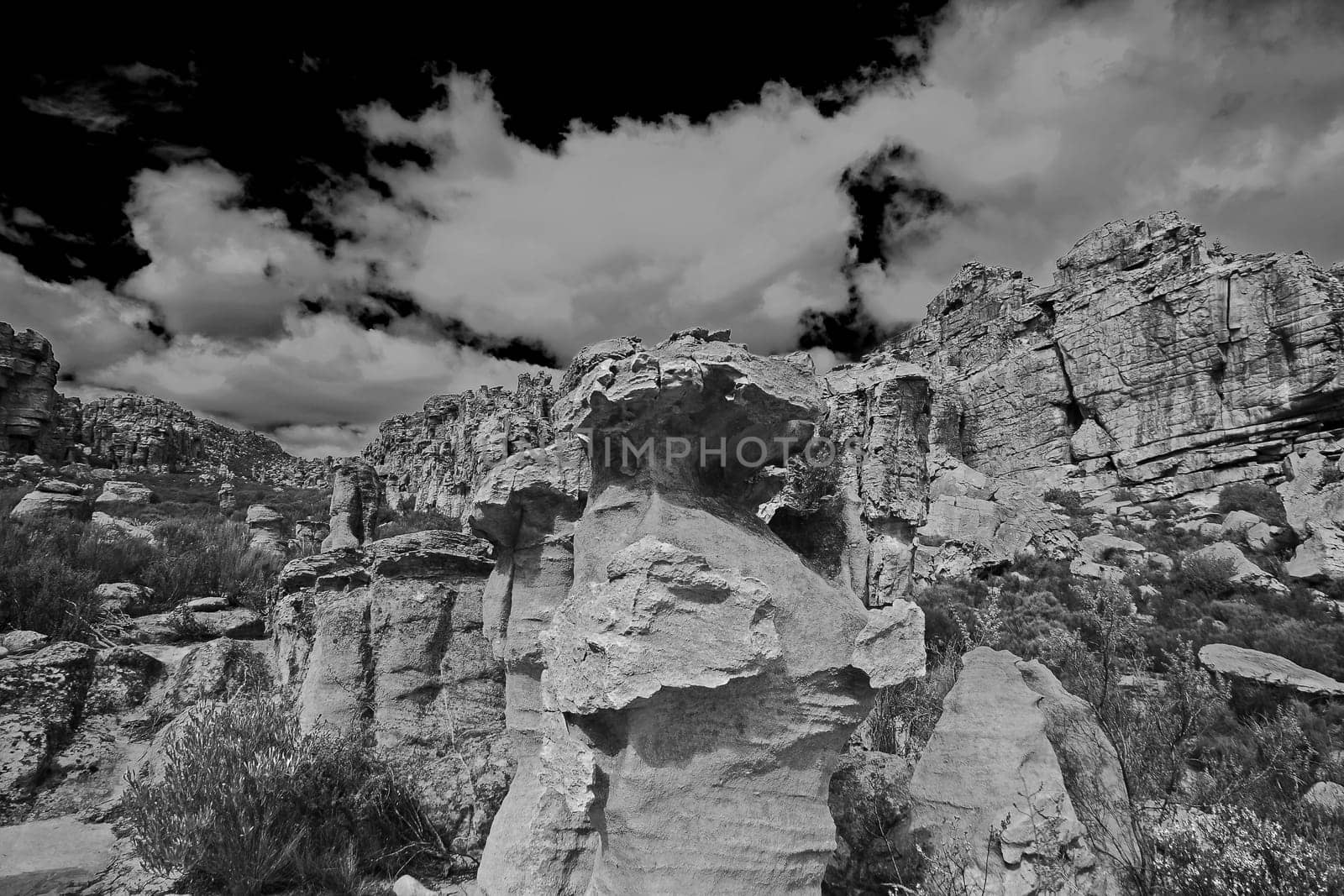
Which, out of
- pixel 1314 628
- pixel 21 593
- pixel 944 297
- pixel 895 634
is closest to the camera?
pixel 895 634

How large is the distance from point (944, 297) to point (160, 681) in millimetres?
53185

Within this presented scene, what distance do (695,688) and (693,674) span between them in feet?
0.26

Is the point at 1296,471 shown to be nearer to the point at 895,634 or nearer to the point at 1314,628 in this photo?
the point at 1314,628

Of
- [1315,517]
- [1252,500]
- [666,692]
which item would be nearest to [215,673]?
[666,692]

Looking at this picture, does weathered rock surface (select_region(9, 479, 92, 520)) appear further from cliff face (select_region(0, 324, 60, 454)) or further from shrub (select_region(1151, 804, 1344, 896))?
cliff face (select_region(0, 324, 60, 454))

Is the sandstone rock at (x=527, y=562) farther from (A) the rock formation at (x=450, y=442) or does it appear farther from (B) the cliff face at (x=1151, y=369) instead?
(B) the cliff face at (x=1151, y=369)

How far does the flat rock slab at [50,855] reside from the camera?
3.64 m

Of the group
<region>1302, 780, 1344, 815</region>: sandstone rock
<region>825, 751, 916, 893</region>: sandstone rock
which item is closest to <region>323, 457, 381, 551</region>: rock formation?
<region>825, 751, 916, 893</region>: sandstone rock

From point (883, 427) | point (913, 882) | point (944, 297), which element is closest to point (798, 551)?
point (913, 882)

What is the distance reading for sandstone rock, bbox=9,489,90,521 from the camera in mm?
11906

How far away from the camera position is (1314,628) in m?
12.3

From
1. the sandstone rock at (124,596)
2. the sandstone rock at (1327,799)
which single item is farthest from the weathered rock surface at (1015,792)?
the sandstone rock at (124,596)

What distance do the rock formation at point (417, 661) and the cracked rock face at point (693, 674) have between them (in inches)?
60.4

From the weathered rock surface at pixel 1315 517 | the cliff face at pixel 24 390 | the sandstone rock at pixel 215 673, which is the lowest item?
the sandstone rock at pixel 215 673
